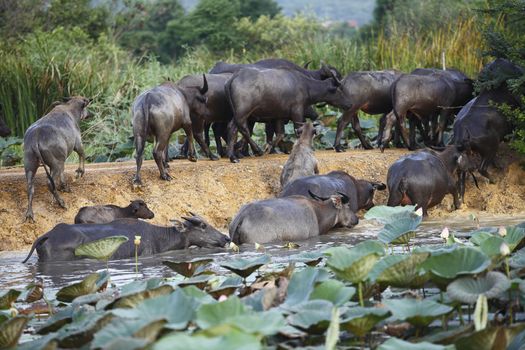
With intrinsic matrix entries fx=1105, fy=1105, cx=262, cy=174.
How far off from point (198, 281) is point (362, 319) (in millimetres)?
1822

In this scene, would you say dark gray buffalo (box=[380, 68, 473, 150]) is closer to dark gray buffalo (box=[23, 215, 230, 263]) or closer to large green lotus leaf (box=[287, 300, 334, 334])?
dark gray buffalo (box=[23, 215, 230, 263])

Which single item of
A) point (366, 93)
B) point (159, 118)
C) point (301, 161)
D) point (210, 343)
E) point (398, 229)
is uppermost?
point (210, 343)

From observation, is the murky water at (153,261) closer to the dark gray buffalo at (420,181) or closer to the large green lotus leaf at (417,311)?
the dark gray buffalo at (420,181)

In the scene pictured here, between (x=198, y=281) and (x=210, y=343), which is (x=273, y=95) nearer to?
(x=198, y=281)

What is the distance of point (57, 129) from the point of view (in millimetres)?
13852

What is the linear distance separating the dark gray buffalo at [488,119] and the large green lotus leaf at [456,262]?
9.68m

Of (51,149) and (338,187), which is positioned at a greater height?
(51,149)

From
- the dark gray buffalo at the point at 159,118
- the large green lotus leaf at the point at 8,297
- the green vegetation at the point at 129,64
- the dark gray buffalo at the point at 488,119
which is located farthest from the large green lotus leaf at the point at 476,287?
the dark gray buffalo at the point at 488,119

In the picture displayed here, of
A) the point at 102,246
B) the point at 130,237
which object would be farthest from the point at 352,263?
the point at 130,237

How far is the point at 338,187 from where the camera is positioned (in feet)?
46.7

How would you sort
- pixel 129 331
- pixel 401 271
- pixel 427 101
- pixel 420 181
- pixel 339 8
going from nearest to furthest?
pixel 129 331 → pixel 401 271 → pixel 420 181 → pixel 427 101 → pixel 339 8

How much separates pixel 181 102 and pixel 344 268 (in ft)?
32.4

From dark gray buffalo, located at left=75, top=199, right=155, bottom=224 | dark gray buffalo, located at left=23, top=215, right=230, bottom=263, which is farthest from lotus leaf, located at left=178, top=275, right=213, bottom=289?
dark gray buffalo, located at left=75, top=199, right=155, bottom=224

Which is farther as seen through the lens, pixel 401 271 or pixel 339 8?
pixel 339 8
